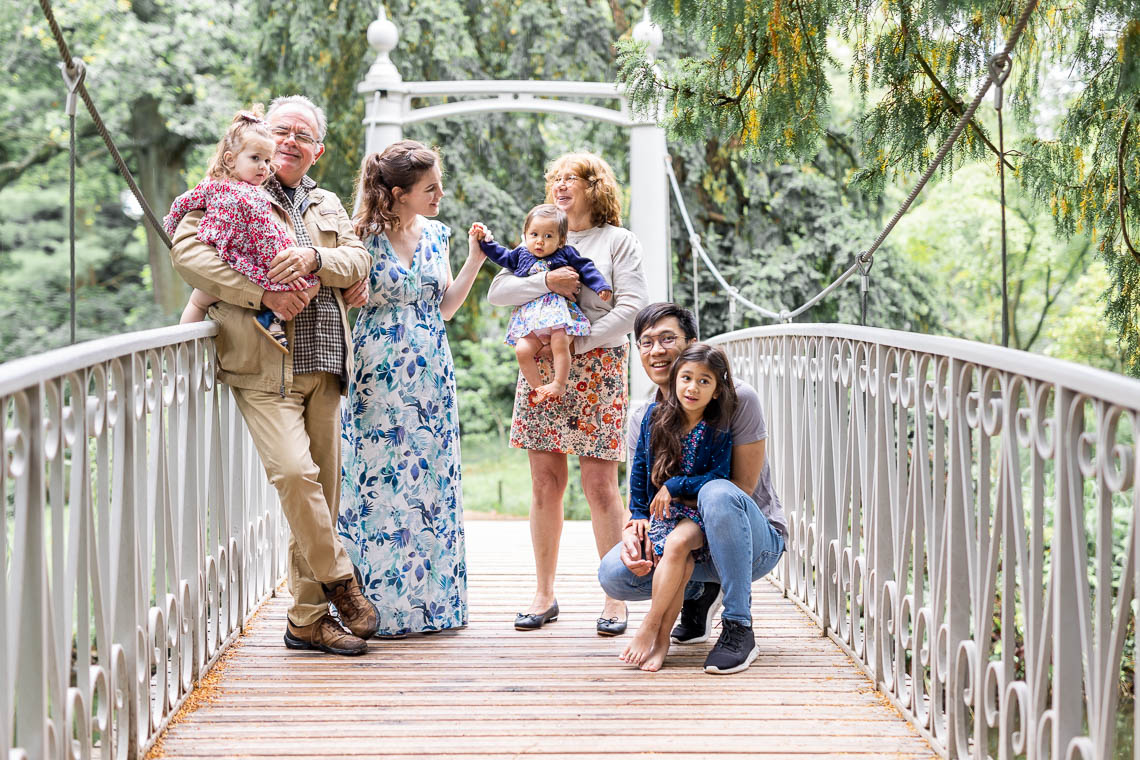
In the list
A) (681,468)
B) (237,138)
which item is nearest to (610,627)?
(681,468)

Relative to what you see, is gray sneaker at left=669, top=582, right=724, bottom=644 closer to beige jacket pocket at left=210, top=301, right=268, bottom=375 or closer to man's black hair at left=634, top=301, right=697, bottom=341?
man's black hair at left=634, top=301, right=697, bottom=341

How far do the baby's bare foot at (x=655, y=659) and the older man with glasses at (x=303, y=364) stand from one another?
716mm

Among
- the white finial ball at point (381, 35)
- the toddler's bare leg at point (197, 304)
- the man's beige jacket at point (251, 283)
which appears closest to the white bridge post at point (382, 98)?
the white finial ball at point (381, 35)

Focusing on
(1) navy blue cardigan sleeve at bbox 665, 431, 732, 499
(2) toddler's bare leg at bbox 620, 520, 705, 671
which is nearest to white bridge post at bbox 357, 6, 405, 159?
(1) navy blue cardigan sleeve at bbox 665, 431, 732, 499

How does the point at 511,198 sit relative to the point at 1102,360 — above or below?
above

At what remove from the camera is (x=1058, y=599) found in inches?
64.7

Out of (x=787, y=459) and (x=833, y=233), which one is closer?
(x=787, y=459)

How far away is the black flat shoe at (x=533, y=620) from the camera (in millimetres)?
3189

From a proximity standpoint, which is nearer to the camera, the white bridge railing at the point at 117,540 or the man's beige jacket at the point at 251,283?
the white bridge railing at the point at 117,540

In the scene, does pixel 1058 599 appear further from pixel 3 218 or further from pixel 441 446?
pixel 3 218

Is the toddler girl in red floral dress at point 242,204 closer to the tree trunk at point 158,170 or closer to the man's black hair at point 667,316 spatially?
the man's black hair at point 667,316

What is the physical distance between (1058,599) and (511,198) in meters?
7.70

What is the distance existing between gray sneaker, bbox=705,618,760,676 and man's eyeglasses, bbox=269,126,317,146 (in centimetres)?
157

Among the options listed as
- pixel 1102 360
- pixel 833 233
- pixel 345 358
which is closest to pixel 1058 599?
pixel 345 358
